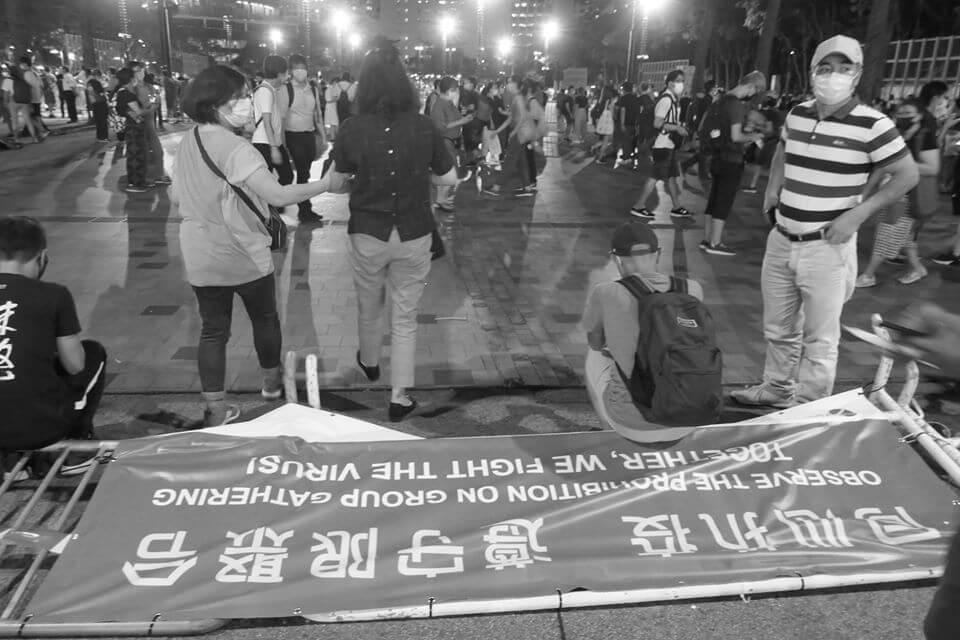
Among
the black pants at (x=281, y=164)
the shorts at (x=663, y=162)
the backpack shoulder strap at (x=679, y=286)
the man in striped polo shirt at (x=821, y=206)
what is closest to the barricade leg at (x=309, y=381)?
the backpack shoulder strap at (x=679, y=286)

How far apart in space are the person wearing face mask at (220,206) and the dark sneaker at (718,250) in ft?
18.2

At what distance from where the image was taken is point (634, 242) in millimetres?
3160

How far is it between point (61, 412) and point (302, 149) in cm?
596

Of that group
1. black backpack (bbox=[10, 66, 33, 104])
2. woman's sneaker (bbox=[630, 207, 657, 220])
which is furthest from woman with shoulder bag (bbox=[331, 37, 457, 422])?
black backpack (bbox=[10, 66, 33, 104])

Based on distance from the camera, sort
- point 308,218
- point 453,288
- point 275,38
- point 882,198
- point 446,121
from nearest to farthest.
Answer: point 882,198
point 453,288
point 308,218
point 446,121
point 275,38

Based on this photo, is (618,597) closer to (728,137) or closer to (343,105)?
(728,137)

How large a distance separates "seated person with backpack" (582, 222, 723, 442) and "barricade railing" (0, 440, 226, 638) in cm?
180

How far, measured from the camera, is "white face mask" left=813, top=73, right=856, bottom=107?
3670mm

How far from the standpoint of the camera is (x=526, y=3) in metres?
164

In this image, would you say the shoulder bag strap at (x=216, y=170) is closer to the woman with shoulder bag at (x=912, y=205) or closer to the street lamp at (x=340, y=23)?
the woman with shoulder bag at (x=912, y=205)

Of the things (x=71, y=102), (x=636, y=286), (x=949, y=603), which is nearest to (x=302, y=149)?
(x=636, y=286)

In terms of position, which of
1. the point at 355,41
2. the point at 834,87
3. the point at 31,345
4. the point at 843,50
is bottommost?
the point at 31,345

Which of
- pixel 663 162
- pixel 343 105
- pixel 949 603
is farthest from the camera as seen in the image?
pixel 343 105

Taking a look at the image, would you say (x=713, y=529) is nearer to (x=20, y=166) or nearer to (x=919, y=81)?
(x=20, y=166)
